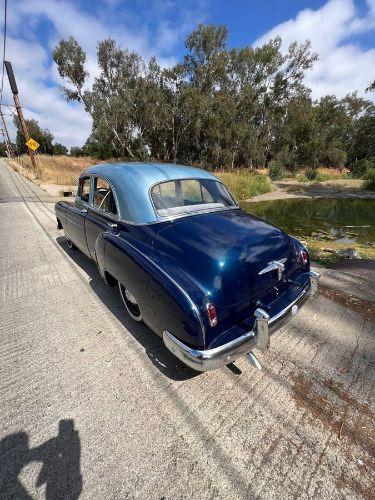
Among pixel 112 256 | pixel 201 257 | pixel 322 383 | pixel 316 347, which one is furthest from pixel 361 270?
pixel 112 256

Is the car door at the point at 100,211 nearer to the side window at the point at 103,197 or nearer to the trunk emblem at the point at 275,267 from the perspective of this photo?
the side window at the point at 103,197

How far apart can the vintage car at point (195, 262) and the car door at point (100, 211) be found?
15 mm

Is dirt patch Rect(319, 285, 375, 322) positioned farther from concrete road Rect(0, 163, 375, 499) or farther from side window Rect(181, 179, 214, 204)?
side window Rect(181, 179, 214, 204)

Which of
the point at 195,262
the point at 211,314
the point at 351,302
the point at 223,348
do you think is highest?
the point at 195,262

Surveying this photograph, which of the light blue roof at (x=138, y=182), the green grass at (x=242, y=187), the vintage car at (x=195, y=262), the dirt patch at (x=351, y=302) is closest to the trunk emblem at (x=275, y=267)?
the vintage car at (x=195, y=262)

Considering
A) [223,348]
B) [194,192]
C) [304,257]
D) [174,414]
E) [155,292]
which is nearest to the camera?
[223,348]

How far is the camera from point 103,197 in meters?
3.27

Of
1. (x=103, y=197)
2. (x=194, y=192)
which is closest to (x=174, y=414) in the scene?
(x=194, y=192)

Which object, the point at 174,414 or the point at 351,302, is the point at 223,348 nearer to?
the point at 174,414

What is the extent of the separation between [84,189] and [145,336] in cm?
249

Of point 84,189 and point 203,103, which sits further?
point 203,103

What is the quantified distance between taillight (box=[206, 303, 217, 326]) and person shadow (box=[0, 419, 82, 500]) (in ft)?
3.99

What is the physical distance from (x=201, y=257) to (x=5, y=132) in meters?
61.6

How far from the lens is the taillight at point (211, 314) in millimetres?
1794
